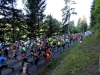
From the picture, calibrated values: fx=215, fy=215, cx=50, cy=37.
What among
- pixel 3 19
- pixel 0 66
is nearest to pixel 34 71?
pixel 0 66

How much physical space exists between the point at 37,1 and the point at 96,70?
4034cm

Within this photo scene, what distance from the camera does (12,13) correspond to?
125 feet

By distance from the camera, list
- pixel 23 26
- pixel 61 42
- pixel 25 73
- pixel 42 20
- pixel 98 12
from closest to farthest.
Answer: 1. pixel 25 73
2. pixel 98 12
3. pixel 61 42
4. pixel 23 26
5. pixel 42 20

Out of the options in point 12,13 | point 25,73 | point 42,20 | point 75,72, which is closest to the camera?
point 75,72

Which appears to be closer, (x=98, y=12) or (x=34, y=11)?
(x=98, y=12)

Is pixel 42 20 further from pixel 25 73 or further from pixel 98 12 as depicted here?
pixel 25 73

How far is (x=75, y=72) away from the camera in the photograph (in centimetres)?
1286

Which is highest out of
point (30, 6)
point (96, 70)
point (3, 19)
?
point (30, 6)

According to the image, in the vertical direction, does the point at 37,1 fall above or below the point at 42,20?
above

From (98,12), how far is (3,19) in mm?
14749

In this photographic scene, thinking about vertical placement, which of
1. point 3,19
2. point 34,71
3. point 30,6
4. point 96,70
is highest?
point 30,6

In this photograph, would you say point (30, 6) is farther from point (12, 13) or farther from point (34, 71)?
point (34, 71)

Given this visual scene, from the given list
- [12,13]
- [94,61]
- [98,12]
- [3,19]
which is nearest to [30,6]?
[12,13]

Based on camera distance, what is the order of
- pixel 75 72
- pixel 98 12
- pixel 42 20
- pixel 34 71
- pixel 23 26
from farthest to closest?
pixel 42 20
pixel 23 26
pixel 98 12
pixel 34 71
pixel 75 72
